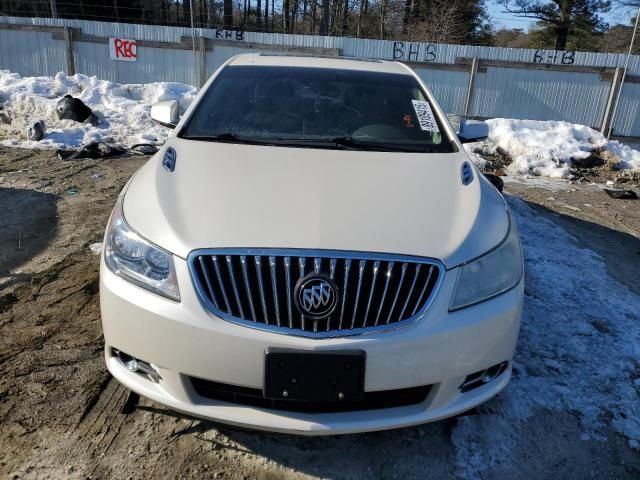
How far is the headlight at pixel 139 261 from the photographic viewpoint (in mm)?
1979

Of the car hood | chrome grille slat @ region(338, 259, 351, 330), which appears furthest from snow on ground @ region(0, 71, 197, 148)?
chrome grille slat @ region(338, 259, 351, 330)

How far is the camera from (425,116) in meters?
3.39

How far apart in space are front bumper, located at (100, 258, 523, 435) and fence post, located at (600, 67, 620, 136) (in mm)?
12838

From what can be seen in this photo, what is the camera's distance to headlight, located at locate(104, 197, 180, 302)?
198cm

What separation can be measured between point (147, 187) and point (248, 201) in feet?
1.79

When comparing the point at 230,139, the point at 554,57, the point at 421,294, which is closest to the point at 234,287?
the point at 421,294

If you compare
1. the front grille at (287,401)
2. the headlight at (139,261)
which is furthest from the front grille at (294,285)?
the front grille at (287,401)

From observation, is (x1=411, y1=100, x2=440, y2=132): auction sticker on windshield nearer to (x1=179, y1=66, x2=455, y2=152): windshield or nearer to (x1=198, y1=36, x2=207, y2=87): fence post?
(x1=179, y1=66, x2=455, y2=152): windshield

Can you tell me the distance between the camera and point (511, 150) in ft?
31.1

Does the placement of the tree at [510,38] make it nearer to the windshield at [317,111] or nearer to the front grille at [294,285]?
the windshield at [317,111]

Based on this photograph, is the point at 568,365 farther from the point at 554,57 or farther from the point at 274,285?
the point at 554,57

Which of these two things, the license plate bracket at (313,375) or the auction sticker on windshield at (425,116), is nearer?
the license plate bracket at (313,375)

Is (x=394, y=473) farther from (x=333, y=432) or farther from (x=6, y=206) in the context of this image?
(x=6, y=206)

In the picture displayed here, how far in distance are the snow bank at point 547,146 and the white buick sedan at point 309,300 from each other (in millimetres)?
7002
